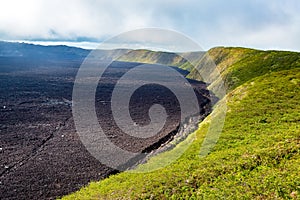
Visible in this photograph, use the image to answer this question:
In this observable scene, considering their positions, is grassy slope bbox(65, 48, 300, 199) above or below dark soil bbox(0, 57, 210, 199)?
above

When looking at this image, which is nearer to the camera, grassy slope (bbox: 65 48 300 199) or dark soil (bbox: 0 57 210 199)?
grassy slope (bbox: 65 48 300 199)

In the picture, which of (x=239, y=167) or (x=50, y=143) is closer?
(x=239, y=167)

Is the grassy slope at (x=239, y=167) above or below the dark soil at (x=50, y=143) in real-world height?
above

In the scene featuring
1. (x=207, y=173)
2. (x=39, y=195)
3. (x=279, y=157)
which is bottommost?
(x=39, y=195)

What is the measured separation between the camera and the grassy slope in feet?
64.2

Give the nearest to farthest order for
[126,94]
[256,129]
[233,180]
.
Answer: [233,180] → [256,129] → [126,94]

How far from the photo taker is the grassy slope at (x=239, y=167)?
1958cm

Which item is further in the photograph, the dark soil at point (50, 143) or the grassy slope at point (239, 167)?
the dark soil at point (50, 143)

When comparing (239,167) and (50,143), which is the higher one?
(239,167)

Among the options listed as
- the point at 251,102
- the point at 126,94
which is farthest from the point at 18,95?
the point at 251,102

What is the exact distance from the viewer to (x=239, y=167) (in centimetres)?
2241

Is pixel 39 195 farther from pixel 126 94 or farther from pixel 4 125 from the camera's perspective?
pixel 126 94

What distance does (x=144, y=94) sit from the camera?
90375 millimetres

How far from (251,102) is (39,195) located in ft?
98.7
